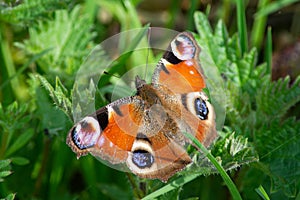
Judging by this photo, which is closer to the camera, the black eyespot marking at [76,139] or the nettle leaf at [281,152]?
the black eyespot marking at [76,139]

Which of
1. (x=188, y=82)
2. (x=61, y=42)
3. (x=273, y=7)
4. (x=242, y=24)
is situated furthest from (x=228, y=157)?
(x=273, y=7)

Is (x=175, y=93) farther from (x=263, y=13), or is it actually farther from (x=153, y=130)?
(x=263, y=13)

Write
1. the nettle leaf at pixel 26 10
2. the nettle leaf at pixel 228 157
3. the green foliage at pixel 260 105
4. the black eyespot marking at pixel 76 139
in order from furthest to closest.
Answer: the nettle leaf at pixel 26 10
the green foliage at pixel 260 105
the nettle leaf at pixel 228 157
the black eyespot marking at pixel 76 139

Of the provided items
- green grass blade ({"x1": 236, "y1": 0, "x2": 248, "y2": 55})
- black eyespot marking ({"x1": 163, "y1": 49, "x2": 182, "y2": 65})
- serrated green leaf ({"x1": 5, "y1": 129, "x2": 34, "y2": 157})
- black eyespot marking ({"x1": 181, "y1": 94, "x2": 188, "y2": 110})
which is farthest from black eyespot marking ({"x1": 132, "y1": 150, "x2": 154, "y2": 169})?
green grass blade ({"x1": 236, "y1": 0, "x2": 248, "y2": 55})

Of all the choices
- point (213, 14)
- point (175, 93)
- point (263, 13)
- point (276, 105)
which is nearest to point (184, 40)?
point (175, 93)

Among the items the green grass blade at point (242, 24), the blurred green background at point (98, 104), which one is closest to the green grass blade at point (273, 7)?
the blurred green background at point (98, 104)

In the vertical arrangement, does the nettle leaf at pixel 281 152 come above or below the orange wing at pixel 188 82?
below

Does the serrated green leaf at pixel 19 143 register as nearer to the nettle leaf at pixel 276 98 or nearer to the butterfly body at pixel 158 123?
the butterfly body at pixel 158 123

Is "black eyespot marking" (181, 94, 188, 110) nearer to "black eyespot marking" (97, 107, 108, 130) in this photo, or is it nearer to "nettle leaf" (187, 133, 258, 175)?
→ "nettle leaf" (187, 133, 258, 175)
